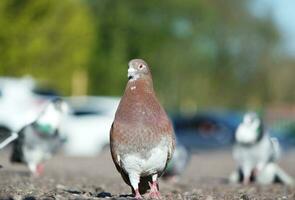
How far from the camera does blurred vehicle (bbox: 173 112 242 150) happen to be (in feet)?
89.8

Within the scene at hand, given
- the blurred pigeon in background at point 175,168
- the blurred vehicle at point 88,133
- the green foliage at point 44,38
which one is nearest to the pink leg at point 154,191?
the blurred pigeon in background at point 175,168

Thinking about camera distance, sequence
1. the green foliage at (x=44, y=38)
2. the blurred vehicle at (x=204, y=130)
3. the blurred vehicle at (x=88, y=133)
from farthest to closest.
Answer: the green foliage at (x=44, y=38)
the blurred vehicle at (x=204, y=130)
the blurred vehicle at (x=88, y=133)

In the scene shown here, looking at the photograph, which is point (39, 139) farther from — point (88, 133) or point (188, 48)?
point (188, 48)

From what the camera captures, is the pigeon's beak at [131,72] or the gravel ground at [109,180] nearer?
the pigeon's beak at [131,72]

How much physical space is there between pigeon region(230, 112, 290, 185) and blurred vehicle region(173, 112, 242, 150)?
42.3 feet

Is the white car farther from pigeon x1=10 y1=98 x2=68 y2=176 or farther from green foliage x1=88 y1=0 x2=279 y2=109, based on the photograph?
green foliage x1=88 y1=0 x2=279 y2=109

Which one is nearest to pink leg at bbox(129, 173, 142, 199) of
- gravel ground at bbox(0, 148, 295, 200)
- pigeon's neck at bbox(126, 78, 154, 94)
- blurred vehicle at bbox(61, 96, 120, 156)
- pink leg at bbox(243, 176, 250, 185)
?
gravel ground at bbox(0, 148, 295, 200)

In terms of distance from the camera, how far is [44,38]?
3303 centimetres

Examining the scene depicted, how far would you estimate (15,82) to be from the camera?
24578mm

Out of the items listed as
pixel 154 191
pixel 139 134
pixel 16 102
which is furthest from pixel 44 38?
pixel 139 134

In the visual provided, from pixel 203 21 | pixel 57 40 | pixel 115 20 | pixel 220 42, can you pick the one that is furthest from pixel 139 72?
pixel 220 42

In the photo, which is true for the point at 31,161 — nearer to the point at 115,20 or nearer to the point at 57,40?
the point at 57,40

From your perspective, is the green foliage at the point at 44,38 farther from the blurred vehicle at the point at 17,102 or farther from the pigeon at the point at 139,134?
the pigeon at the point at 139,134

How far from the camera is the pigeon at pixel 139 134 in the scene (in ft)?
25.1
